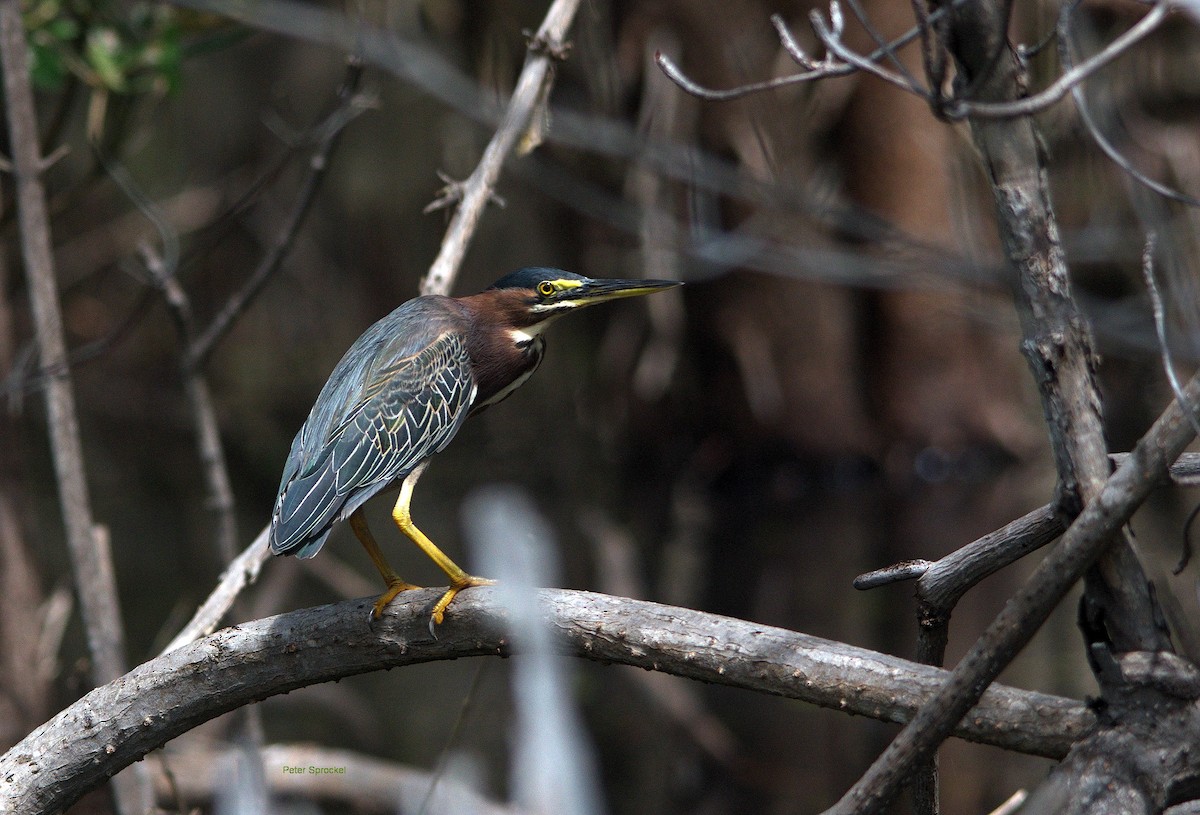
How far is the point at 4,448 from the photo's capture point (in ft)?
12.0

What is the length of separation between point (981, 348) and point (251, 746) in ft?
21.5

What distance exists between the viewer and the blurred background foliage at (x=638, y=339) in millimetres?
3639

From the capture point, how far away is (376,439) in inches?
99.3

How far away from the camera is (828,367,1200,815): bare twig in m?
1.33

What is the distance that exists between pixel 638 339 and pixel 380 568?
6.69 metres

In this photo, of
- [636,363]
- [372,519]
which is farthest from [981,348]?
[372,519]

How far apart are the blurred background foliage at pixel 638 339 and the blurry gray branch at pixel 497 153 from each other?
0.13 meters

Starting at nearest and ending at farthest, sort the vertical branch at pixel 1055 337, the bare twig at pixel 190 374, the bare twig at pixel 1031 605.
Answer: the bare twig at pixel 1031 605 → the vertical branch at pixel 1055 337 → the bare twig at pixel 190 374

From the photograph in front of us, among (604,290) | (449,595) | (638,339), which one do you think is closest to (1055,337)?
(449,595)

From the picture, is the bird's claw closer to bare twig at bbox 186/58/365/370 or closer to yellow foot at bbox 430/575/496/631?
yellow foot at bbox 430/575/496/631

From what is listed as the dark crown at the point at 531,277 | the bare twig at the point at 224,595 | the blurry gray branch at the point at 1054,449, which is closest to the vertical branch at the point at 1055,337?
the blurry gray branch at the point at 1054,449

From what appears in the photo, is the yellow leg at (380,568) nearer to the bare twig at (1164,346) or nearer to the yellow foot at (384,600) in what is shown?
the yellow foot at (384,600)

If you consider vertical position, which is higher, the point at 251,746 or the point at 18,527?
the point at 18,527

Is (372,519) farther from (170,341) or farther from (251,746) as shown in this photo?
(170,341)
